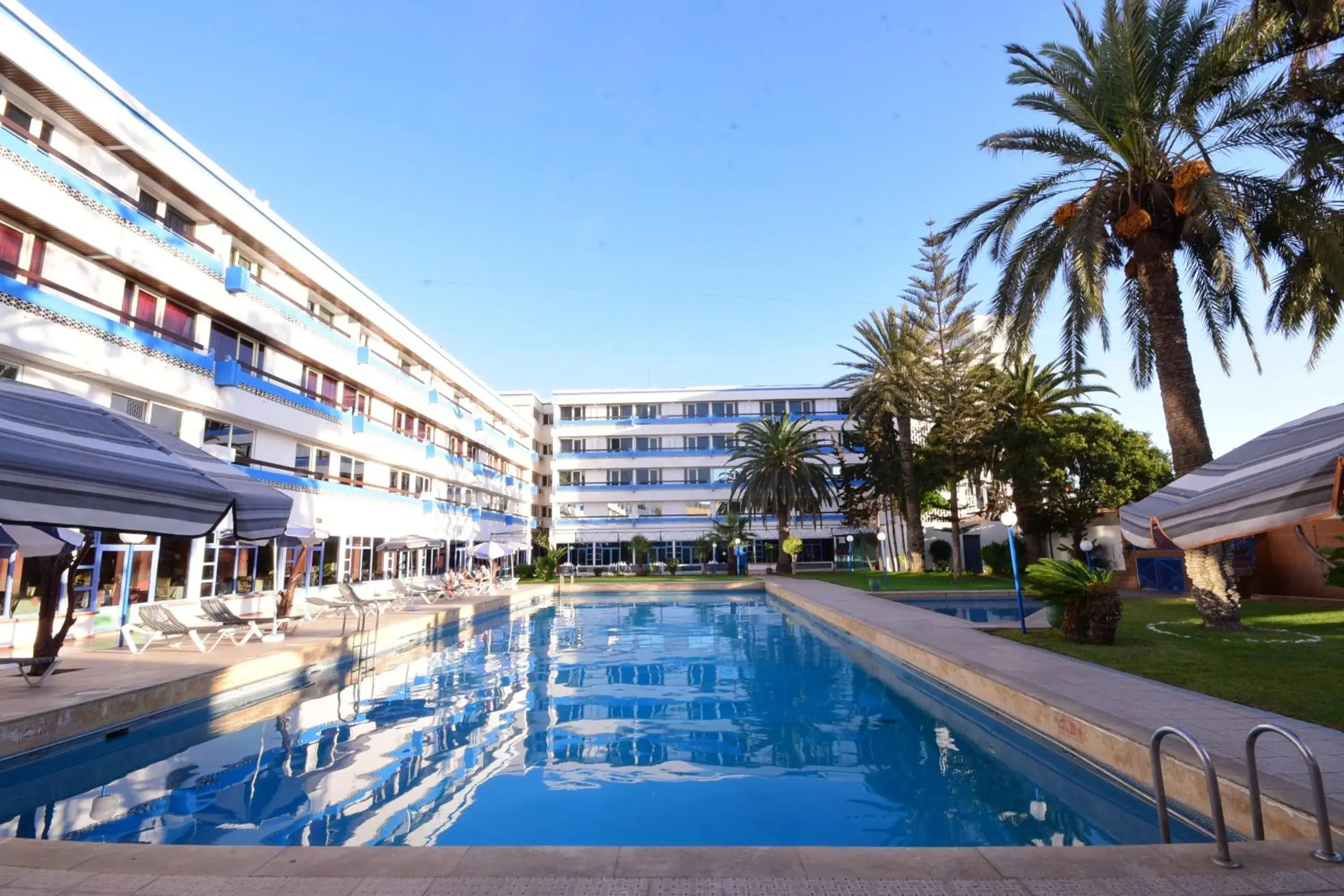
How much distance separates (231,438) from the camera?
20125 millimetres

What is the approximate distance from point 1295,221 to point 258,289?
2497cm

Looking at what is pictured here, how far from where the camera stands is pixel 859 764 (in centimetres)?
823

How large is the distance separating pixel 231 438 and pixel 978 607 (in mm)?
24986

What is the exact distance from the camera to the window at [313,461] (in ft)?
76.9

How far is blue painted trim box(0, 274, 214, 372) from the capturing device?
43.8ft

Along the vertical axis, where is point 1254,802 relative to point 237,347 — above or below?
below

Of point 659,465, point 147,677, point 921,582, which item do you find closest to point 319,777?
point 147,677

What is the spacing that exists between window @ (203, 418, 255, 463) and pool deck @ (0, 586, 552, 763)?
6.24m

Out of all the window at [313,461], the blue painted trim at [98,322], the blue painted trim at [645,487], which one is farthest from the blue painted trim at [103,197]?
the blue painted trim at [645,487]

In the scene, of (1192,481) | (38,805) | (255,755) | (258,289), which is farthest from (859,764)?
(258,289)

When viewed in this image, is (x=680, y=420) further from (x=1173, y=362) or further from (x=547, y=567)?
(x=1173, y=362)

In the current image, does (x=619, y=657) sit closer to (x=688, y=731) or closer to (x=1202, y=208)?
(x=688, y=731)

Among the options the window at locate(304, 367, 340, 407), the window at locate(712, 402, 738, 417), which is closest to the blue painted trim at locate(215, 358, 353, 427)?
the window at locate(304, 367, 340, 407)

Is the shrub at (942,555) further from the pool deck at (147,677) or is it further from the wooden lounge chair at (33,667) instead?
the wooden lounge chair at (33,667)
